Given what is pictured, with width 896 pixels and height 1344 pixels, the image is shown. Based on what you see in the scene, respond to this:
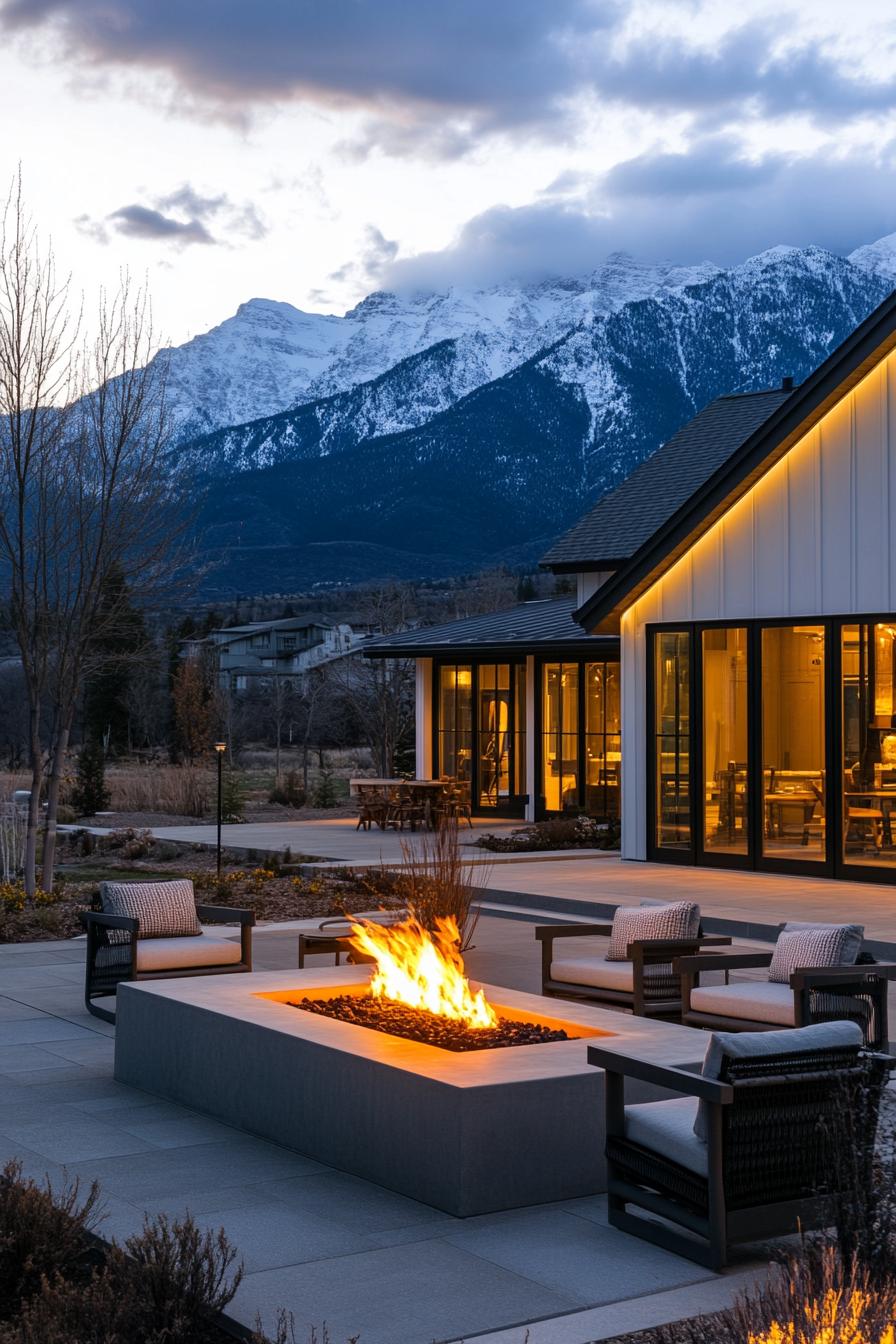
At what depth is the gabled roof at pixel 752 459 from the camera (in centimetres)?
1470

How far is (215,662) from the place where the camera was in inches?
1524

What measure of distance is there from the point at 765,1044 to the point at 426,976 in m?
2.21

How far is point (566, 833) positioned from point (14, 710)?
27.6 meters

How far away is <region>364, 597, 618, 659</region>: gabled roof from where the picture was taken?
22.8 meters

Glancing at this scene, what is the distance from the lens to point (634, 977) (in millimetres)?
8094

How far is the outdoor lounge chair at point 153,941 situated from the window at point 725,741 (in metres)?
8.13

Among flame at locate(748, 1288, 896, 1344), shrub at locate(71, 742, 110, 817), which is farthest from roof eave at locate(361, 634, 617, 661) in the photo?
flame at locate(748, 1288, 896, 1344)

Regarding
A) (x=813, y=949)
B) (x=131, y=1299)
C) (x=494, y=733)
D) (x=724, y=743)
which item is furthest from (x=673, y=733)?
(x=131, y=1299)

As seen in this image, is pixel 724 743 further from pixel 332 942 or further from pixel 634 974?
pixel 634 974

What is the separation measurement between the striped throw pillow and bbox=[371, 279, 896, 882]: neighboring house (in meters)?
8.06

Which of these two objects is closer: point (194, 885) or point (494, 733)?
point (194, 885)

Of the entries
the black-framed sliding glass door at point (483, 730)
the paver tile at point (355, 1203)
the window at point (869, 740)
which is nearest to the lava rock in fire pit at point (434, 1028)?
the paver tile at point (355, 1203)

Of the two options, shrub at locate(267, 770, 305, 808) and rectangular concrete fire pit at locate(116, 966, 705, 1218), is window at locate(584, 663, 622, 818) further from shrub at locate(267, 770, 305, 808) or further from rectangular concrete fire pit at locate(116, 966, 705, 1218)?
rectangular concrete fire pit at locate(116, 966, 705, 1218)

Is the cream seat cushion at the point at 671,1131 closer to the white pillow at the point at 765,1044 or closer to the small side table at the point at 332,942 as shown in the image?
the white pillow at the point at 765,1044
